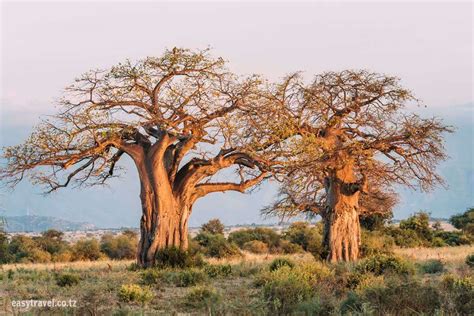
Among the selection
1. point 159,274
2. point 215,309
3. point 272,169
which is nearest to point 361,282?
point 215,309

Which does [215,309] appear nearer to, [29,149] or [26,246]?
[29,149]

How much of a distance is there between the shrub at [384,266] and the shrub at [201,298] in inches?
226

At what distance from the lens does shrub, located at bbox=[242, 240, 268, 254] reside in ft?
150

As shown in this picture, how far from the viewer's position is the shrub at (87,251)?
1688 inches

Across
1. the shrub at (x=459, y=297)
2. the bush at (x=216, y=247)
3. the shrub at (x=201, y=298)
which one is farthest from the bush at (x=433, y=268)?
the bush at (x=216, y=247)

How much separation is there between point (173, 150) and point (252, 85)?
3.65 m

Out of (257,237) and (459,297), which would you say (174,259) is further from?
(257,237)

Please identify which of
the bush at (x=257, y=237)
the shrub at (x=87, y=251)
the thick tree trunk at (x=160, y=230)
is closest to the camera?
the thick tree trunk at (x=160, y=230)

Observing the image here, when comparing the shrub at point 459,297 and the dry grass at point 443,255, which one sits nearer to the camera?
the shrub at point 459,297

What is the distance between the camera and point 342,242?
30.3 metres

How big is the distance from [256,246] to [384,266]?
26.1 m

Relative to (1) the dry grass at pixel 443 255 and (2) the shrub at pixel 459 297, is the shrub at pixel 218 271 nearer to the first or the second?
(2) the shrub at pixel 459 297

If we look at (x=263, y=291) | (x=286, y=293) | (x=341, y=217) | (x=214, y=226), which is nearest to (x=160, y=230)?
(x=341, y=217)

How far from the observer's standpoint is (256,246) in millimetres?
46438
